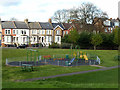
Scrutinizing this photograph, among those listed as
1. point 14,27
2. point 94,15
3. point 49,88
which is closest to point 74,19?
point 94,15

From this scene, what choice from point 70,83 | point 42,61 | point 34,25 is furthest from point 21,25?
point 70,83

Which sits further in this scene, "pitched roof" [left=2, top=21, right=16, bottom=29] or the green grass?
"pitched roof" [left=2, top=21, right=16, bottom=29]

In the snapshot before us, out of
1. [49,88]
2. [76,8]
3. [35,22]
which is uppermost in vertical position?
[76,8]

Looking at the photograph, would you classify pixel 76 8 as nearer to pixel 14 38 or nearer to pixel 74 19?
pixel 74 19

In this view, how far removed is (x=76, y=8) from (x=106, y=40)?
50.0ft

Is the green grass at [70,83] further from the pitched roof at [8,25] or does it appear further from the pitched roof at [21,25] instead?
the pitched roof at [8,25]

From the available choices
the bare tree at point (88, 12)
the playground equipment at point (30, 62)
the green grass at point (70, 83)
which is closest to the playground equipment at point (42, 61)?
the playground equipment at point (30, 62)

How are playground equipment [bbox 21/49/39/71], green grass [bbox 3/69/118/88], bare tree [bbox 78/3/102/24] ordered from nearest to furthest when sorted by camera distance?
green grass [bbox 3/69/118/88]
playground equipment [bbox 21/49/39/71]
bare tree [bbox 78/3/102/24]

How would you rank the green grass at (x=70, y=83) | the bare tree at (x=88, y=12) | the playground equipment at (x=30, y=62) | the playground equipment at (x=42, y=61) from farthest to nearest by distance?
1. the bare tree at (x=88, y=12)
2. the playground equipment at (x=42, y=61)
3. the playground equipment at (x=30, y=62)
4. the green grass at (x=70, y=83)

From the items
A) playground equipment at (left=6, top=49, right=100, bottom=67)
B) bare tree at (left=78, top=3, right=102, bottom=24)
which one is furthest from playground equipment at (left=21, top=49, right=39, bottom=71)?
bare tree at (left=78, top=3, right=102, bottom=24)

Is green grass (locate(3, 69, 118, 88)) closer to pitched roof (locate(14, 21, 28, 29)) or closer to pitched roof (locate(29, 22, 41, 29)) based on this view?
pitched roof (locate(29, 22, 41, 29))

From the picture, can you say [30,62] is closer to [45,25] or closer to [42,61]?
[42,61]

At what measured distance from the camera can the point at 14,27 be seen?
6625 centimetres

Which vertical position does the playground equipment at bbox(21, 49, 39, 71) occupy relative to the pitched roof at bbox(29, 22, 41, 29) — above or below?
→ below
